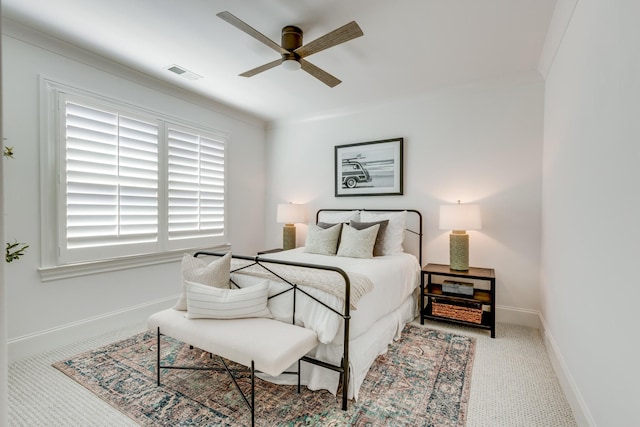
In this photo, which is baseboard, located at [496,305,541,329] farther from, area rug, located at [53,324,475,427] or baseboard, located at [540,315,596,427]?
area rug, located at [53,324,475,427]

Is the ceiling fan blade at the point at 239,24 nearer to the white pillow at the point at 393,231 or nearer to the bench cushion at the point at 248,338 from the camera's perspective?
the bench cushion at the point at 248,338

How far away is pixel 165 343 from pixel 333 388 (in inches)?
63.8

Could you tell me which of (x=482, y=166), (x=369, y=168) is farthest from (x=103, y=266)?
(x=482, y=166)

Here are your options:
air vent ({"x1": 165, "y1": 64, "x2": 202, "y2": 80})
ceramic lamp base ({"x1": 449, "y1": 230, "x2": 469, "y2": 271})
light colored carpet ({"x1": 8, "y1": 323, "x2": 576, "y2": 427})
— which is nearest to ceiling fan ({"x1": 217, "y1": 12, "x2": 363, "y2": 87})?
air vent ({"x1": 165, "y1": 64, "x2": 202, "y2": 80})

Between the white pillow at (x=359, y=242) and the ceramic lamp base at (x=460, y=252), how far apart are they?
2.67 feet

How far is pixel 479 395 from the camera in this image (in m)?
2.12

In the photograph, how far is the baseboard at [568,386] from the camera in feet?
5.75

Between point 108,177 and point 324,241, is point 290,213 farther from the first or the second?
point 108,177

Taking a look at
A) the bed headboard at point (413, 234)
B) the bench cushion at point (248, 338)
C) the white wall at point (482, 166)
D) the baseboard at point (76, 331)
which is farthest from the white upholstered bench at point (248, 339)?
the white wall at point (482, 166)

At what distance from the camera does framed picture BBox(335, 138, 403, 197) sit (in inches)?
159

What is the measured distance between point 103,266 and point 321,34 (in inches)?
115

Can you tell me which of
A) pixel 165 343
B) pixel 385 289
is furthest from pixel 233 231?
pixel 385 289

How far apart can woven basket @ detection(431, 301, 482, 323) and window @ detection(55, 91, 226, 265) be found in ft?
9.36

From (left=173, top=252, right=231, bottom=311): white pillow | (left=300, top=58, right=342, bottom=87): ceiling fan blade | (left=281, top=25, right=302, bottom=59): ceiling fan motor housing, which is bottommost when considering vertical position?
(left=173, top=252, right=231, bottom=311): white pillow
